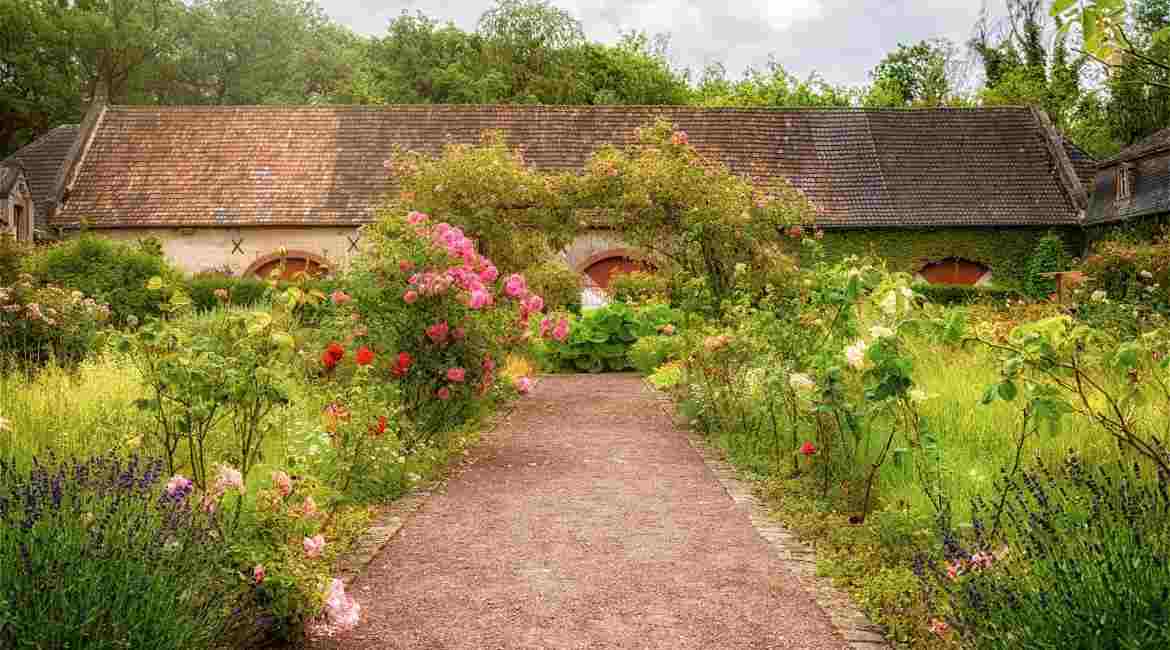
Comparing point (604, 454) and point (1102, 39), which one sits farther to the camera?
point (604, 454)

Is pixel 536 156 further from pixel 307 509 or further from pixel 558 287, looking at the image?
pixel 307 509

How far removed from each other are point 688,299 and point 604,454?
15.3 ft

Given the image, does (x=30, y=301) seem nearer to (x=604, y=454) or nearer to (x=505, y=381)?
(x=505, y=381)

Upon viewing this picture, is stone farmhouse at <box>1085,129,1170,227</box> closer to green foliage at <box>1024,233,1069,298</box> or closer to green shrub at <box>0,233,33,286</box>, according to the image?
green foliage at <box>1024,233,1069,298</box>

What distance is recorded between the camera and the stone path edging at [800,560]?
4746 millimetres

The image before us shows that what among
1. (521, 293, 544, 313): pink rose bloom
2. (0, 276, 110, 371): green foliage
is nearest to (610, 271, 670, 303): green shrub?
(521, 293, 544, 313): pink rose bloom

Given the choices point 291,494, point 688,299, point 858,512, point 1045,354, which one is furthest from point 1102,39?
point 688,299

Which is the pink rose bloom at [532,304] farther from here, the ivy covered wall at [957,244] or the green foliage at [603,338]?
the ivy covered wall at [957,244]

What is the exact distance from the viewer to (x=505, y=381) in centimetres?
1345

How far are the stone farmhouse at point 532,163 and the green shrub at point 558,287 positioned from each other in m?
4.24

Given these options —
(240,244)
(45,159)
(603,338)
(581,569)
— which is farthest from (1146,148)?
(45,159)

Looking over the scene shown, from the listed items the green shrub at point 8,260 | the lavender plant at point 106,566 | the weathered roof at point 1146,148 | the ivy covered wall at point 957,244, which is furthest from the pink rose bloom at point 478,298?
the weathered roof at point 1146,148

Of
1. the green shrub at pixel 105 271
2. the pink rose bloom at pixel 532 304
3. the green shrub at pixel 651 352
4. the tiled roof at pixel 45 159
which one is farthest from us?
the tiled roof at pixel 45 159

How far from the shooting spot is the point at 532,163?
2591 cm
